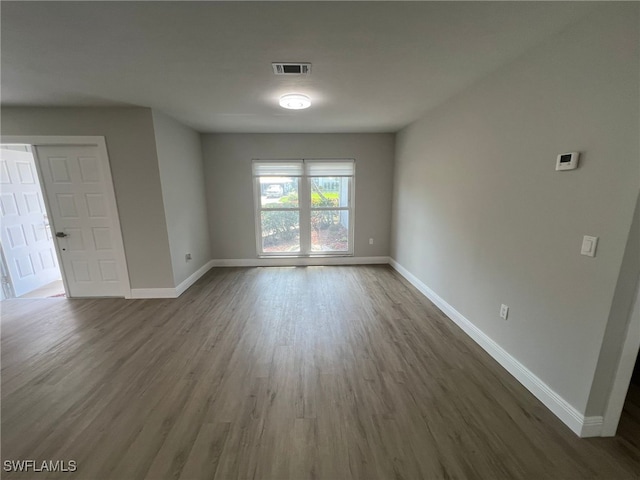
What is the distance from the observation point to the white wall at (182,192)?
339 centimetres

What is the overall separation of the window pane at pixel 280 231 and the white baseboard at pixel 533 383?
9.84 ft

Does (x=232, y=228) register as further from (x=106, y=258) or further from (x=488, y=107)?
(x=488, y=107)

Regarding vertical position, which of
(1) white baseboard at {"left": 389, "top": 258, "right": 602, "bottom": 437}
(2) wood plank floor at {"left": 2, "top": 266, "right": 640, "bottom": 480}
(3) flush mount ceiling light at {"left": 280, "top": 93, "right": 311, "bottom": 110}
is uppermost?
(3) flush mount ceiling light at {"left": 280, "top": 93, "right": 311, "bottom": 110}

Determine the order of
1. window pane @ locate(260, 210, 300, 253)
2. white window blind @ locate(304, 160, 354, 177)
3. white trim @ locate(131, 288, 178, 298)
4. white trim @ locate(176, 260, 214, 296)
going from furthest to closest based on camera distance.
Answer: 1. window pane @ locate(260, 210, 300, 253)
2. white window blind @ locate(304, 160, 354, 177)
3. white trim @ locate(176, 260, 214, 296)
4. white trim @ locate(131, 288, 178, 298)

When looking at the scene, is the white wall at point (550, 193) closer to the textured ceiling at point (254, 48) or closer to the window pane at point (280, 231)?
the textured ceiling at point (254, 48)

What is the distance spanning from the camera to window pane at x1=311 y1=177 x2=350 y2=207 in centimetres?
482

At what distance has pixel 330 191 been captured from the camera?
488 centimetres

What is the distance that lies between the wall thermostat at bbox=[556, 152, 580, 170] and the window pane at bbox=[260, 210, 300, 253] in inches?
153

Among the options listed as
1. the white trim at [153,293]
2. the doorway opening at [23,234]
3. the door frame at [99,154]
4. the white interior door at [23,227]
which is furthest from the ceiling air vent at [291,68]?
the white interior door at [23,227]

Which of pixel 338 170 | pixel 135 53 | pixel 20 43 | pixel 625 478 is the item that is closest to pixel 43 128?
pixel 20 43

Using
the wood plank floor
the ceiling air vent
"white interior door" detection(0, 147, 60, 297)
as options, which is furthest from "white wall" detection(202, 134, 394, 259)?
"white interior door" detection(0, 147, 60, 297)

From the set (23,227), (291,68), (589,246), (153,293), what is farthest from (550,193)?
(23,227)

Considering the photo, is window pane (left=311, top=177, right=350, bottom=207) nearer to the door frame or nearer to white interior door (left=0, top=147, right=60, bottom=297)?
the door frame

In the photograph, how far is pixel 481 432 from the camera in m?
1.55
